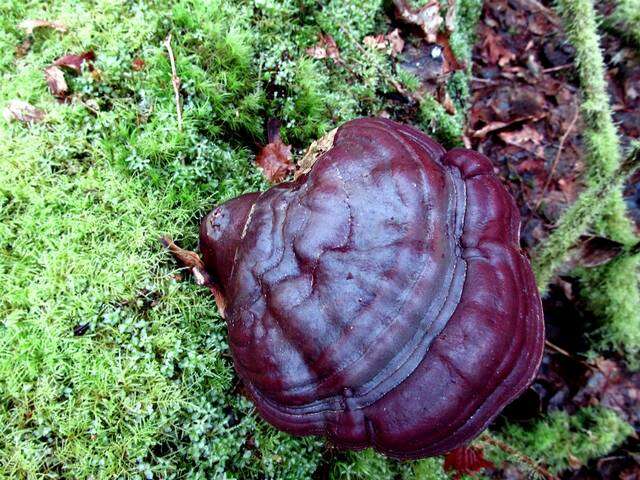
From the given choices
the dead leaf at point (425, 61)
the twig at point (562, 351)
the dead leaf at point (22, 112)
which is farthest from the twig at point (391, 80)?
the twig at point (562, 351)

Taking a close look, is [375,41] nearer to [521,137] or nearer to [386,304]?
[521,137]

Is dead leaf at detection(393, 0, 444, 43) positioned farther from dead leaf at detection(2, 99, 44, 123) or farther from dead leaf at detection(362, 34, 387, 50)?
dead leaf at detection(2, 99, 44, 123)

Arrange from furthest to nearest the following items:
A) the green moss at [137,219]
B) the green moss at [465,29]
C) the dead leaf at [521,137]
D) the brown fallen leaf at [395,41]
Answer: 1. the dead leaf at [521,137]
2. the green moss at [465,29]
3. the brown fallen leaf at [395,41]
4. the green moss at [137,219]

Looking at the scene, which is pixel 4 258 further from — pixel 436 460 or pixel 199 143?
pixel 436 460

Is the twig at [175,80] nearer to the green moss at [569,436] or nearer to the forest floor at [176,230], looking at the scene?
the forest floor at [176,230]

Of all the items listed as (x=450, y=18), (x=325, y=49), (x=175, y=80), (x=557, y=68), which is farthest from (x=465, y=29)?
(x=175, y=80)

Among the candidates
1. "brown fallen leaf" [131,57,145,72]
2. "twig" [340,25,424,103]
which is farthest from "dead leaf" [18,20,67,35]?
"twig" [340,25,424,103]
